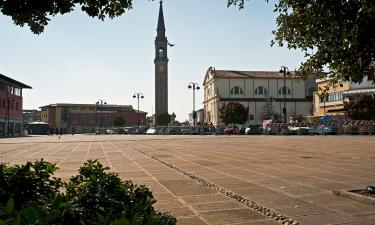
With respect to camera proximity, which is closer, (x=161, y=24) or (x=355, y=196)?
(x=355, y=196)

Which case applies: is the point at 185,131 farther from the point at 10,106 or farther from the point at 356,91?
the point at 10,106

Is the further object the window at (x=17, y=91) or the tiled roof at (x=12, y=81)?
the window at (x=17, y=91)

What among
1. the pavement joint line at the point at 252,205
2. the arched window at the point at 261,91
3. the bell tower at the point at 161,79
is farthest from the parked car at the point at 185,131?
the pavement joint line at the point at 252,205

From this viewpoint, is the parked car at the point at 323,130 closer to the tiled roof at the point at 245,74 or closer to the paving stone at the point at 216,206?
the paving stone at the point at 216,206

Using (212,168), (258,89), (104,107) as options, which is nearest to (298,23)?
(212,168)

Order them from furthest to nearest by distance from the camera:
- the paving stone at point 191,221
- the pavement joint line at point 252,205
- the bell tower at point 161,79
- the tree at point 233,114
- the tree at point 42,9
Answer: the bell tower at point 161,79
the tree at point 233,114
the pavement joint line at point 252,205
the paving stone at point 191,221
the tree at point 42,9

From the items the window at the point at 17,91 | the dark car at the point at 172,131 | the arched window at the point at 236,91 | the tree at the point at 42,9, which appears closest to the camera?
the tree at the point at 42,9

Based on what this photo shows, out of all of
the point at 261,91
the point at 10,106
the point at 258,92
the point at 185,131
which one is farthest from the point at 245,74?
the point at 10,106

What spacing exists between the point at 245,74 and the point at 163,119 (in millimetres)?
27863

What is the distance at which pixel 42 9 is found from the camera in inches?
152

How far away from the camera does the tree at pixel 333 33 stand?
5859 mm

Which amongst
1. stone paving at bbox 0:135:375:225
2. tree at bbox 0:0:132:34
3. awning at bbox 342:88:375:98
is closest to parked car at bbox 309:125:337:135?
awning at bbox 342:88:375:98

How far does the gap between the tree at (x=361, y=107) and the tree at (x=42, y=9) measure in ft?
212

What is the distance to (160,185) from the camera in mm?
9570
